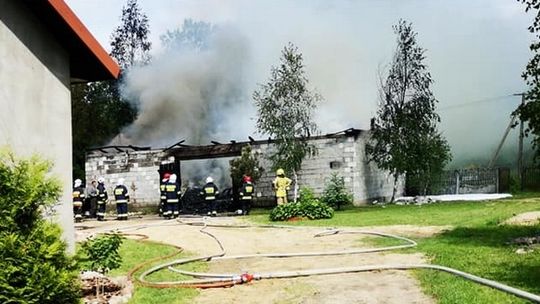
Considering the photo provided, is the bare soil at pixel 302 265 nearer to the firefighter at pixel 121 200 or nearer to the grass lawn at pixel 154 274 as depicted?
the grass lawn at pixel 154 274

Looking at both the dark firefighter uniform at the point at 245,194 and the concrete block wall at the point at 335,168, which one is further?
the concrete block wall at the point at 335,168

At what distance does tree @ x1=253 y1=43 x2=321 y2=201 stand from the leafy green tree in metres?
0.94

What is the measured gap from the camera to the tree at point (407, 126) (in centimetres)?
2430

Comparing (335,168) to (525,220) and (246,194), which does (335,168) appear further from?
(525,220)

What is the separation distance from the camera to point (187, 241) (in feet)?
42.0

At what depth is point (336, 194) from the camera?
21.7 m

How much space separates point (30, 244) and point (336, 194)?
697 inches

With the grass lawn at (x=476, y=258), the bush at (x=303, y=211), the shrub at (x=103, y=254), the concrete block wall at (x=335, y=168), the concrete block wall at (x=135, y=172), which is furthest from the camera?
the concrete block wall at (x=135, y=172)

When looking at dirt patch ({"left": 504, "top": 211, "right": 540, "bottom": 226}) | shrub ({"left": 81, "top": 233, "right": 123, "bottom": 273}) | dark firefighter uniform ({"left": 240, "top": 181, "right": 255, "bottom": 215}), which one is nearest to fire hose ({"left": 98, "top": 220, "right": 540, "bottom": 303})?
shrub ({"left": 81, "top": 233, "right": 123, "bottom": 273})

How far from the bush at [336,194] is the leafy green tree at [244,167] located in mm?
3033

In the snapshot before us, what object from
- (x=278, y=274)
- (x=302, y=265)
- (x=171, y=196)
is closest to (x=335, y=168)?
(x=171, y=196)

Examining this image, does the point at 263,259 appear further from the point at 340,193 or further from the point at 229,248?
the point at 340,193

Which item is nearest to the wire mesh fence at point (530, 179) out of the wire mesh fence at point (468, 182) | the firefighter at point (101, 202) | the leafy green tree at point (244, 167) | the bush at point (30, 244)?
the wire mesh fence at point (468, 182)

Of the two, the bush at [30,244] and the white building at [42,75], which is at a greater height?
the white building at [42,75]
